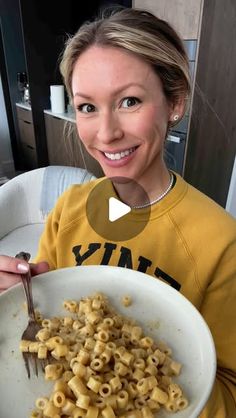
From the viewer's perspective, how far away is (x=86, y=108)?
59cm

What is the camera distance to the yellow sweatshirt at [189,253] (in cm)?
55

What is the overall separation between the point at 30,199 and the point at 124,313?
1625mm

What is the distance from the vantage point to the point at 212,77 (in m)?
1.95

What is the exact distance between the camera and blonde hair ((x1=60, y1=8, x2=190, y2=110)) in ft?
1.82

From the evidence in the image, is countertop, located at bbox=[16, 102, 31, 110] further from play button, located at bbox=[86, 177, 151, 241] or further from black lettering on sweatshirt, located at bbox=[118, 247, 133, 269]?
black lettering on sweatshirt, located at bbox=[118, 247, 133, 269]

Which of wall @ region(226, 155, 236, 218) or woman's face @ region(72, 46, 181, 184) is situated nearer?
woman's face @ region(72, 46, 181, 184)

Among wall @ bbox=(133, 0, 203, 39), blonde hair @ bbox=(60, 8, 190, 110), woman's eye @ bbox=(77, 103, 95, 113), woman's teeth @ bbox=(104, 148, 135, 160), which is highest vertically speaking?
wall @ bbox=(133, 0, 203, 39)

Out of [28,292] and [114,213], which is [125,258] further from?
[28,292]

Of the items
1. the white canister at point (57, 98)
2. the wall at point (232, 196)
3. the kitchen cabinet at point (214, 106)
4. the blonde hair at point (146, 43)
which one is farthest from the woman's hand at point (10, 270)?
the white canister at point (57, 98)

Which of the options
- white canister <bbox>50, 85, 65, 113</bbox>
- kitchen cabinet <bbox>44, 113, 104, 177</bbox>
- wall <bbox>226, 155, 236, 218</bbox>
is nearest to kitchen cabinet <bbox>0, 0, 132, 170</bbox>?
kitchen cabinet <bbox>44, 113, 104, 177</bbox>

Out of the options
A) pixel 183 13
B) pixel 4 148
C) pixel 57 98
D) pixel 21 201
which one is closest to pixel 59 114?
pixel 57 98

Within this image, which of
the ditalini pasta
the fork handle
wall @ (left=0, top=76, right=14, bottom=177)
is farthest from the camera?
wall @ (left=0, top=76, right=14, bottom=177)

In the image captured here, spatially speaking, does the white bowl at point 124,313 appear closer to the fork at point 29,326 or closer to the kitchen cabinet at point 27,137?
the fork at point 29,326

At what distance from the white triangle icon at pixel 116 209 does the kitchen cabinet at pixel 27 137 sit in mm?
2964
